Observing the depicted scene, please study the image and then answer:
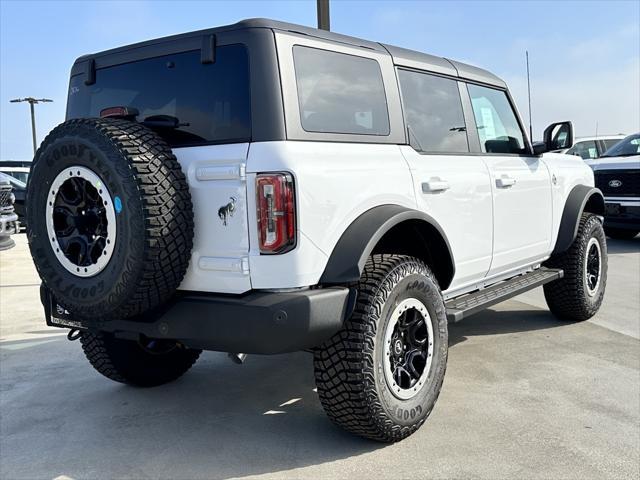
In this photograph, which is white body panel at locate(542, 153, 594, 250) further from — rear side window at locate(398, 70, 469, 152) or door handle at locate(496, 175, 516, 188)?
rear side window at locate(398, 70, 469, 152)

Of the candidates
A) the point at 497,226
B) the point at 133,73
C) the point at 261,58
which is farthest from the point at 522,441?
the point at 133,73

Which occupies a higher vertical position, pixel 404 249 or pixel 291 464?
pixel 404 249

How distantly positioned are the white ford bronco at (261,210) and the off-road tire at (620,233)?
8.38 metres

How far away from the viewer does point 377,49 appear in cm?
335

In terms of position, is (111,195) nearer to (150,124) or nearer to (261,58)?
(150,124)

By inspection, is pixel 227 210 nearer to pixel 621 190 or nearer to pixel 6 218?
pixel 6 218

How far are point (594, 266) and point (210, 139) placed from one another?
411 centimetres

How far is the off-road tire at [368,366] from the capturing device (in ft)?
9.10

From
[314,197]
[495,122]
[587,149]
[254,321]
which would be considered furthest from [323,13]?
[587,149]

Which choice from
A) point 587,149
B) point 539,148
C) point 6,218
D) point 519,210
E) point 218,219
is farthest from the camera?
point 587,149

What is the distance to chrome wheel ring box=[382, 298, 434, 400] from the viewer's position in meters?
2.97

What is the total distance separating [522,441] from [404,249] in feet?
3.85

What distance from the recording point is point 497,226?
4.11 meters

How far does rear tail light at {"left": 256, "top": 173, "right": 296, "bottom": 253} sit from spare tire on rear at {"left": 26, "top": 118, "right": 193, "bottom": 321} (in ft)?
1.14
